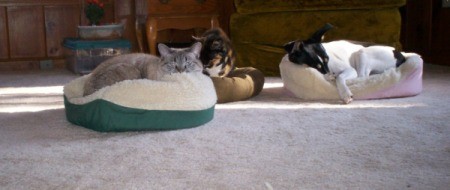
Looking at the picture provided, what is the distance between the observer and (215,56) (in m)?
2.96

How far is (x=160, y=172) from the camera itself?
1.64 metres

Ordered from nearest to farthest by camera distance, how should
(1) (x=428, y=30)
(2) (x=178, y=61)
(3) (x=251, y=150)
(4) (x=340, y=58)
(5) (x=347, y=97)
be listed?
(3) (x=251, y=150)
(2) (x=178, y=61)
(5) (x=347, y=97)
(4) (x=340, y=58)
(1) (x=428, y=30)

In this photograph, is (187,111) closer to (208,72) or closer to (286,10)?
(208,72)

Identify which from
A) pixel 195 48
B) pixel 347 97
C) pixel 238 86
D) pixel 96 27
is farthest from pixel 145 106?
pixel 96 27

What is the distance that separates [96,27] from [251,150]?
2.61m

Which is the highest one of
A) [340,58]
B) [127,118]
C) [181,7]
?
[181,7]

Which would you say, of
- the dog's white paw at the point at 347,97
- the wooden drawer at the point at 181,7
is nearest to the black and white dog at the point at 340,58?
the dog's white paw at the point at 347,97

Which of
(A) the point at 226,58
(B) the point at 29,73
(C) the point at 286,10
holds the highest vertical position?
(C) the point at 286,10

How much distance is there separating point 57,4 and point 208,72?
2.15m

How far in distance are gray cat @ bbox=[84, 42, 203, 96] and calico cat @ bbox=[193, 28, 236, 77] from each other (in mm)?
436

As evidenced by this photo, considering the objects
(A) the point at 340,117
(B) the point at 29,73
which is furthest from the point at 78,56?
(A) the point at 340,117

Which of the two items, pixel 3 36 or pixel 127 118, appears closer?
pixel 127 118

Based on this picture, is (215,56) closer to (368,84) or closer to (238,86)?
(238,86)

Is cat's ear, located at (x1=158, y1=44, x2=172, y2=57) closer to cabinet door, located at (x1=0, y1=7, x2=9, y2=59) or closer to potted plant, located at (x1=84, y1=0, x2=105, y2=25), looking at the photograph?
potted plant, located at (x1=84, y1=0, x2=105, y2=25)
